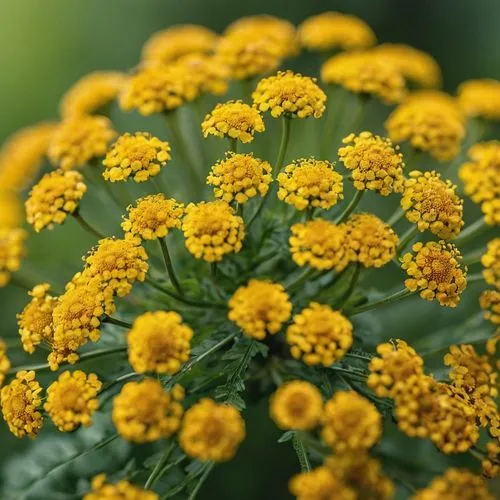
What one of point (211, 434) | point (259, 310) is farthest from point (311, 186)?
point (211, 434)

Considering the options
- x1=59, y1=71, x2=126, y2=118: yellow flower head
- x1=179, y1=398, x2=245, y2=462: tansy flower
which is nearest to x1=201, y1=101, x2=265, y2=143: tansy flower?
x1=179, y1=398, x2=245, y2=462: tansy flower

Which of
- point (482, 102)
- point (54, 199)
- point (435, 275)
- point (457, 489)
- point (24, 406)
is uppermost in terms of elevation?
point (54, 199)

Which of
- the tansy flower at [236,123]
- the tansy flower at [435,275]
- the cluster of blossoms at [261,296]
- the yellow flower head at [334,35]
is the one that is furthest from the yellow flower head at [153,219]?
the yellow flower head at [334,35]

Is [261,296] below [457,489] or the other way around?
the other way around

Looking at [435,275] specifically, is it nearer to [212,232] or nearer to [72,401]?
[212,232]

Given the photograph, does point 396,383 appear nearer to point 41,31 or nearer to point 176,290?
point 176,290

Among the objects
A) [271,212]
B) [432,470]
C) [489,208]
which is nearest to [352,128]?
[271,212]

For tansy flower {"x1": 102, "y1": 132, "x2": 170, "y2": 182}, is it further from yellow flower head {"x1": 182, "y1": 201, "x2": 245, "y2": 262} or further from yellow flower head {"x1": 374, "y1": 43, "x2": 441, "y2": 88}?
yellow flower head {"x1": 374, "y1": 43, "x2": 441, "y2": 88}
